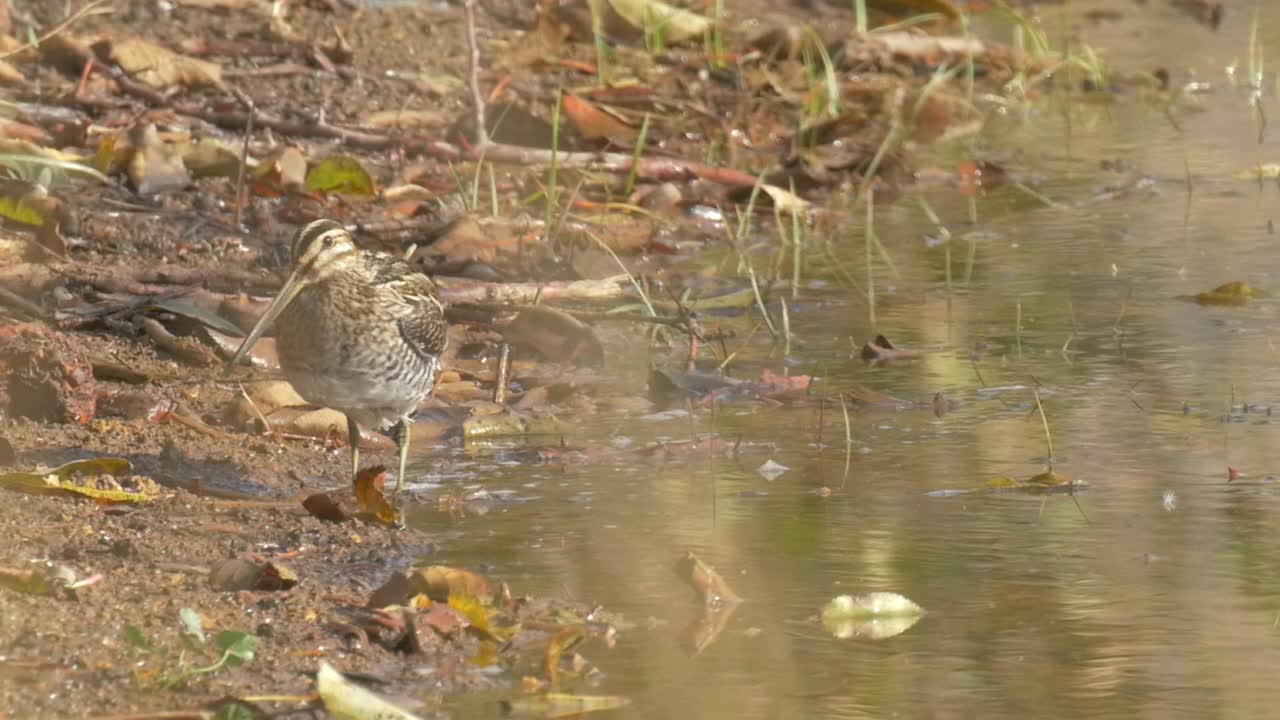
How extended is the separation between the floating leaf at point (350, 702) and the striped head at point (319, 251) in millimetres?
2301

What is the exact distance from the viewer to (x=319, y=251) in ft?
19.5

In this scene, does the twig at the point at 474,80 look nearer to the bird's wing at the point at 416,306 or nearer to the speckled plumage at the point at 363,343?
the bird's wing at the point at 416,306

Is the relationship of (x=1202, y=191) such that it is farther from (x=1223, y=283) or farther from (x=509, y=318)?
(x=509, y=318)

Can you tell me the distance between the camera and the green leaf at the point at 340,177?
7.96 meters

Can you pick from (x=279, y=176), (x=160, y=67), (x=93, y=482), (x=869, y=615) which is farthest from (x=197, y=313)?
(x=160, y=67)

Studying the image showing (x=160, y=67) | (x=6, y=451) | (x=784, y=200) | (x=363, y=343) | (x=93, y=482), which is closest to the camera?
(x=93, y=482)

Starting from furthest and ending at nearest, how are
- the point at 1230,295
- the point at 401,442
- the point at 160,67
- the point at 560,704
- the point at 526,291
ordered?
the point at 160,67
the point at 1230,295
the point at 526,291
the point at 401,442
the point at 560,704

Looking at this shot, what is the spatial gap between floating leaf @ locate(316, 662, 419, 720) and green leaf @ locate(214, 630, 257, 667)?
0.62 ft

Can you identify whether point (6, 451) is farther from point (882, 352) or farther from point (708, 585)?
point (882, 352)

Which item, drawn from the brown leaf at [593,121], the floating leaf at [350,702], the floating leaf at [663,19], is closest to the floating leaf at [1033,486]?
the floating leaf at [350,702]

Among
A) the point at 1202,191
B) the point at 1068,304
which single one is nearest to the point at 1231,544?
the point at 1068,304

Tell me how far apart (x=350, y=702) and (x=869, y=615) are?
1096 mm

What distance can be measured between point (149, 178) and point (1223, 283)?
381 centimetres

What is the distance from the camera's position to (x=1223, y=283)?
7.42 meters
